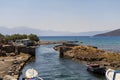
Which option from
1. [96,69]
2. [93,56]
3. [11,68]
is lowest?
[96,69]

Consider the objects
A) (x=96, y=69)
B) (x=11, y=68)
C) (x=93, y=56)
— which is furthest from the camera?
(x=93, y=56)

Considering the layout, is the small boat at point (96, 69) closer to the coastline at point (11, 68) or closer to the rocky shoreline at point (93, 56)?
the rocky shoreline at point (93, 56)

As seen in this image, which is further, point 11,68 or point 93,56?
point 93,56

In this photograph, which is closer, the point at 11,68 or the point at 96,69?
the point at 11,68

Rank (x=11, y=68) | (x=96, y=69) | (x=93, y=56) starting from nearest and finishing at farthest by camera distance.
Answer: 1. (x=11, y=68)
2. (x=96, y=69)
3. (x=93, y=56)

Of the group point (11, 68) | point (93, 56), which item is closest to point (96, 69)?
point (11, 68)

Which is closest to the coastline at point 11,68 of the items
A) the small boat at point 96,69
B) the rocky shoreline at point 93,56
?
the small boat at point 96,69

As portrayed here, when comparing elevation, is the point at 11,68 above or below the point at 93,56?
below

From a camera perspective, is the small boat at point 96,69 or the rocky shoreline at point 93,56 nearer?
the small boat at point 96,69

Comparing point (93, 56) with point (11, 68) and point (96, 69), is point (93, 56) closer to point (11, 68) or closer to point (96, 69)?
point (96, 69)

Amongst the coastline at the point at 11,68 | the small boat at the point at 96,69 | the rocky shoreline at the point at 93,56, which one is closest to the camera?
the coastline at the point at 11,68

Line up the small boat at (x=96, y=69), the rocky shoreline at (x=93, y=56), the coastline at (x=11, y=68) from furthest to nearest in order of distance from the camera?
the rocky shoreline at (x=93, y=56) < the small boat at (x=96, y=69) < the coastline at (x=11, y=68)

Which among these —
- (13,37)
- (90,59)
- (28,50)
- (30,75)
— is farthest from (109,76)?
(13,37)

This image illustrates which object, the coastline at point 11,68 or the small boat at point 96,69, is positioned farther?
the small boat at point 96,69
